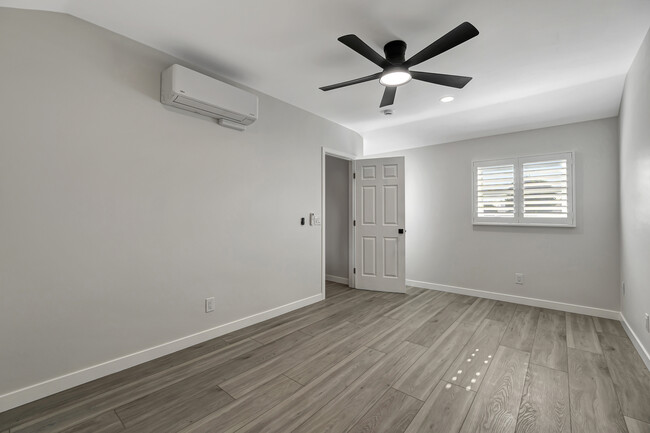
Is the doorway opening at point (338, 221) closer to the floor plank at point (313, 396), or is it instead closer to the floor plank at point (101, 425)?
the floor plank at point (313, 396)

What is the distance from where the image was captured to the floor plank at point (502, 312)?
338 cm

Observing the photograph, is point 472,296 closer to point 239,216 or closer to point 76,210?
point 239,216

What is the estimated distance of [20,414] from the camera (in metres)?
1.73

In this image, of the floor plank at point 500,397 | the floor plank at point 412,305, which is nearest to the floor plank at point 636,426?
the floor plank at point 500,397

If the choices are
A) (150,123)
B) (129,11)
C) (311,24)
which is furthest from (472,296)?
(129,11)

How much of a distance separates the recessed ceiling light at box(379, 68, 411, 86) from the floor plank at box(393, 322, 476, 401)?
7.62 feet

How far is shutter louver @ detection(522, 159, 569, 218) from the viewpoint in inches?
143

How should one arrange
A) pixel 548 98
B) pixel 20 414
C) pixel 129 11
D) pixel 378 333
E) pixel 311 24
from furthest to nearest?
pixel 548 98 → pixel 378 333 → pixel 311 24 → pixel 129 11 → pixel 20 414

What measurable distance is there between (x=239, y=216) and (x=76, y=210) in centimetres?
132

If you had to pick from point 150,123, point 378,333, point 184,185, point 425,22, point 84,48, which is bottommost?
point 378,333

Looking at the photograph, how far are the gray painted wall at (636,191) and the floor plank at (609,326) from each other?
0.54ft

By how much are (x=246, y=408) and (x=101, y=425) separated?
81 cm

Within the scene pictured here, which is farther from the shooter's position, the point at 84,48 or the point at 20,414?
the point at 84,48

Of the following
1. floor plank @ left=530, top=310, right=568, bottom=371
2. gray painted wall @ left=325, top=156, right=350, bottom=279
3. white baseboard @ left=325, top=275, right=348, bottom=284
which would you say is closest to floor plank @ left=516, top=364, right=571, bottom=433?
floor plank @ left=530, top=310, right=568, bottom=371
